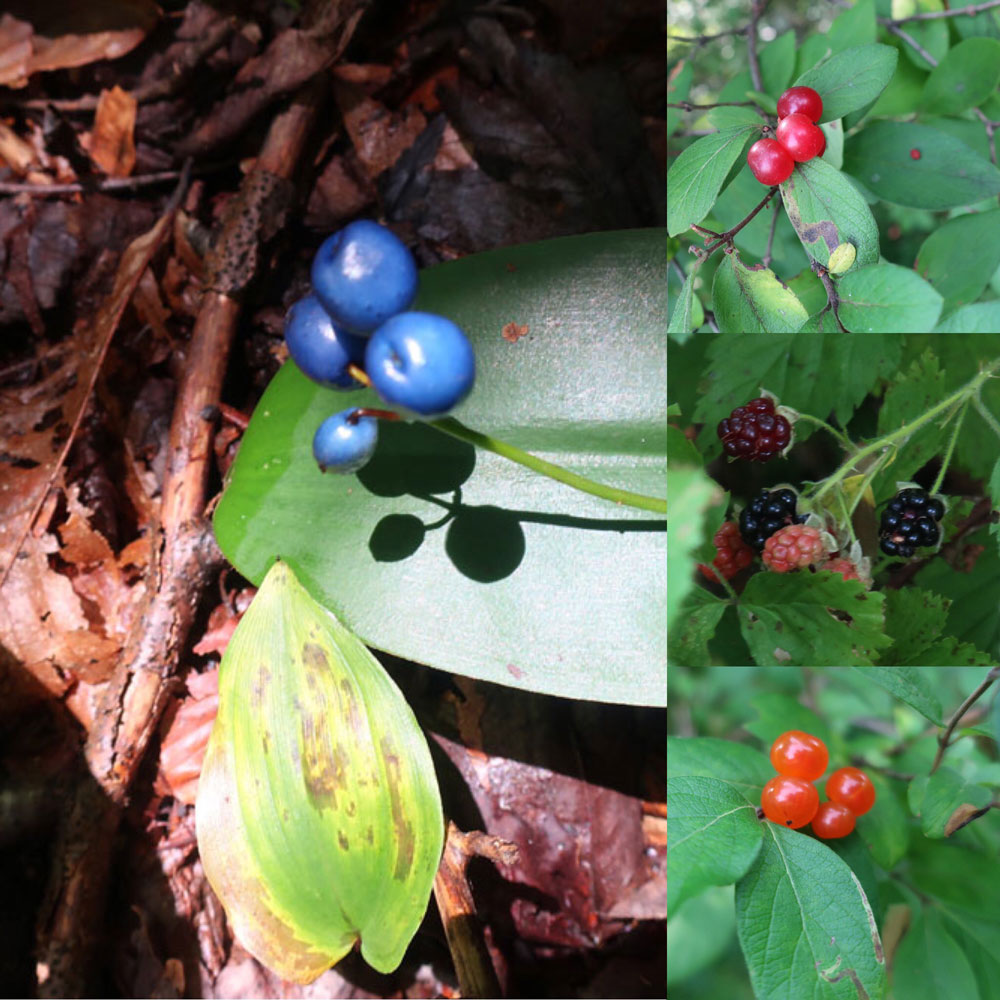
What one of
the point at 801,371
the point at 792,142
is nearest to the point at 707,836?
the point at 801,371

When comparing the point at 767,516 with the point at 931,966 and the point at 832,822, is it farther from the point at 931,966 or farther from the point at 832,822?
the point at 931,966

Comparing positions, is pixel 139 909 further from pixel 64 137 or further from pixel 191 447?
pixel 64 137

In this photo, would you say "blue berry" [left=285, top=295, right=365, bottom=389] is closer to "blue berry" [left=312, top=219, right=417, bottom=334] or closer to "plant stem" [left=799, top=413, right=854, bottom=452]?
"blue berry" [left=312, top=219, right=417, bottom=334]

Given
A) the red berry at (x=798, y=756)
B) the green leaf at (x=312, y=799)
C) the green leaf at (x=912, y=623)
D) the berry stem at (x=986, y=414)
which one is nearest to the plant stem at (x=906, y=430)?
the berry stem at (x=986, y=414)

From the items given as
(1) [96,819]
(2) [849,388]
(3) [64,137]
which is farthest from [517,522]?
(3) [64,137]

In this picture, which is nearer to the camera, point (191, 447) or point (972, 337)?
point (972, 337)

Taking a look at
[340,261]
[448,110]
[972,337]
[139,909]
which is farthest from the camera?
[448,110]

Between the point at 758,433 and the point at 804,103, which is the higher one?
the point at 804,103
